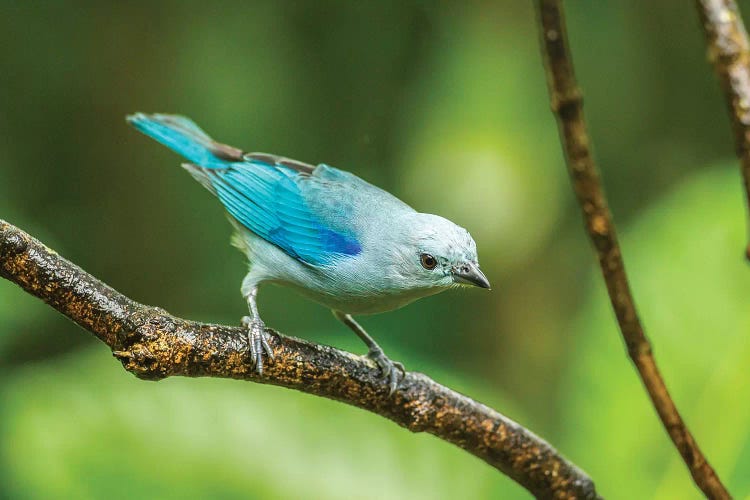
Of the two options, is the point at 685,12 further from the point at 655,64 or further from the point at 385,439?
the point at 385,439

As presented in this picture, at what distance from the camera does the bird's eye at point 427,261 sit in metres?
2.74

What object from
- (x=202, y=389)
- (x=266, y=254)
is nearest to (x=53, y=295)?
(x=202, y=389)

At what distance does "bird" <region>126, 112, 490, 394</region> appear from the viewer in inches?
108

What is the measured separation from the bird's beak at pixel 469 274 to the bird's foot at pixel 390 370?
1.08 feet

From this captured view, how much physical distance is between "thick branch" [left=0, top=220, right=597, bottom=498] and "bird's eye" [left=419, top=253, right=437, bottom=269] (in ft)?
1.19

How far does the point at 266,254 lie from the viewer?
3.15 m

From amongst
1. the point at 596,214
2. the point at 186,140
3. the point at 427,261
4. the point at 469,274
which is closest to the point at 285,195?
Answer: the point at 186,140

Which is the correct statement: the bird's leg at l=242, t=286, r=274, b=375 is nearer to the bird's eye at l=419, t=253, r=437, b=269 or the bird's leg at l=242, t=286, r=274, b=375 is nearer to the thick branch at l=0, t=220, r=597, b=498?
the thick branch at l=0, t=220, r=597, b=498

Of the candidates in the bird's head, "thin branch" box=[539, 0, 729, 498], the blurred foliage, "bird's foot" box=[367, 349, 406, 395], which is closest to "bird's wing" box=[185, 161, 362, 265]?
the bird's head

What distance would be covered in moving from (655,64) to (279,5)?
2.46m

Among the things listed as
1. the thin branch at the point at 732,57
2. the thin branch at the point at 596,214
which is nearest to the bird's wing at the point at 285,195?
the thin branch at the point at 596,214

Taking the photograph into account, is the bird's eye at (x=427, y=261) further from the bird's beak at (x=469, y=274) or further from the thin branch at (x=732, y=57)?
the thin branch at (x=732, y=57)

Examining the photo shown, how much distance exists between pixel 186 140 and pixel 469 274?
142 centimetres

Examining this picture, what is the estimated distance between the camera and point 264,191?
3330 mm
